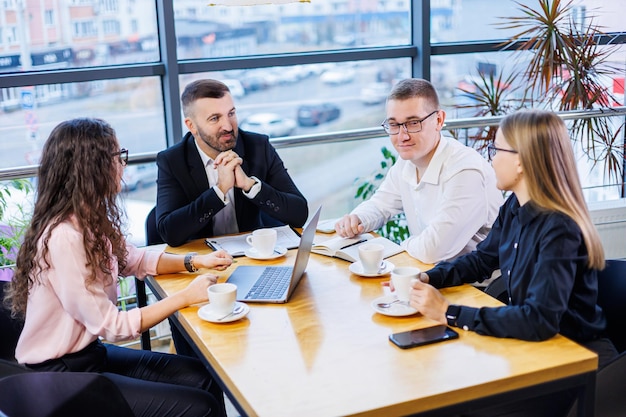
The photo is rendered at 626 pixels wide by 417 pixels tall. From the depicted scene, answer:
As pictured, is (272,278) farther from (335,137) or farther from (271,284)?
(335,137)

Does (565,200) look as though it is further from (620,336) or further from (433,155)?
(433,155)

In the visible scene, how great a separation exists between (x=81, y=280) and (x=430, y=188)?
132 centimetres

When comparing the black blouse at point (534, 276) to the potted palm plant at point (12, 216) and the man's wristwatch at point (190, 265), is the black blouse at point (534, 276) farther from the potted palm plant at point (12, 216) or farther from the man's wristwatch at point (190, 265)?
the potted palm plant at point (12, 216)

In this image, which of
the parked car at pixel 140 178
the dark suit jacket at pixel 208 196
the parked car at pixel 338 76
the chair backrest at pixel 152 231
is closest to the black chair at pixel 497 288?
the dark suit jacket at pixel 208 196

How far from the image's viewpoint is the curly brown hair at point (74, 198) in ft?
6.87

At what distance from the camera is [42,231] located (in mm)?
2098

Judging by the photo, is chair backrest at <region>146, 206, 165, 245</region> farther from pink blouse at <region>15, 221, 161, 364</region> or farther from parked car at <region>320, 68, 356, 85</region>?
parked car at <region>320, 68, 356, 85</region>

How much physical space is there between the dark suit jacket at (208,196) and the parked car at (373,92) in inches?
79.3

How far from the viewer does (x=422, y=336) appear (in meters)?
1.87

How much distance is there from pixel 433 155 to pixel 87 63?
7.73 ft

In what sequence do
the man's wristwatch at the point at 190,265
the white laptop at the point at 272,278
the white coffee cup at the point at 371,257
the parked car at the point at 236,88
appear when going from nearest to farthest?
the white laptop at the point at 272,278 < the white coffee cup at the point at 371,257 < the man's wristwatch at the point at 190,265 < the parked car at the point at 236,88

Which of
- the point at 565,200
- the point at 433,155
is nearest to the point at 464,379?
the point at 565,200

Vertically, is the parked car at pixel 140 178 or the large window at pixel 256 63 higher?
the large window at pixel 256 63

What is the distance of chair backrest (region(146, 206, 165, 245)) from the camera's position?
3031 mm
